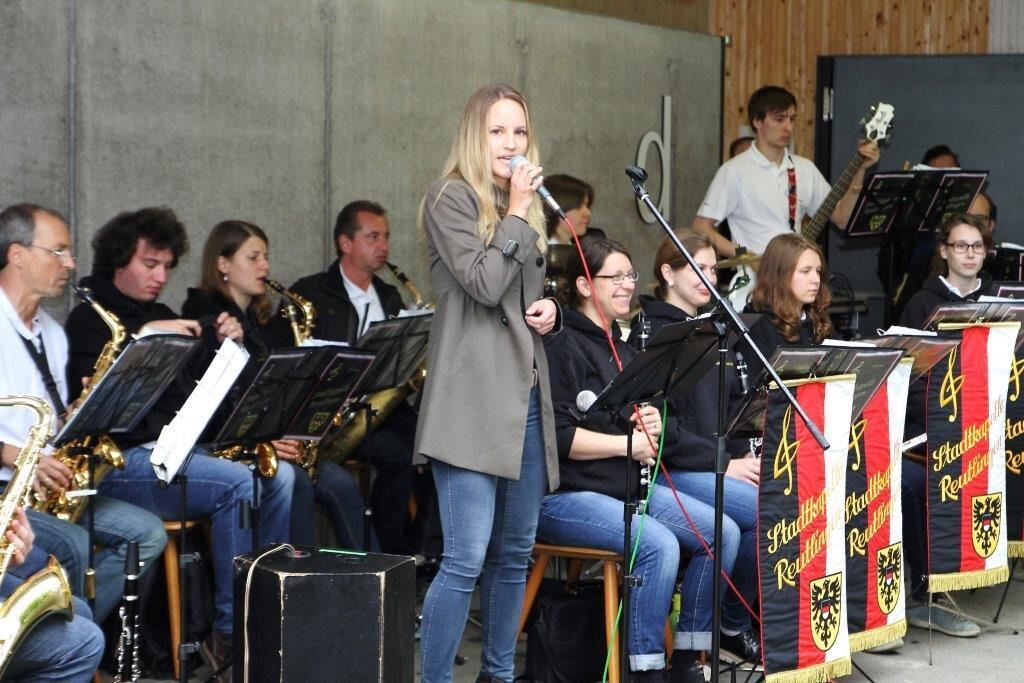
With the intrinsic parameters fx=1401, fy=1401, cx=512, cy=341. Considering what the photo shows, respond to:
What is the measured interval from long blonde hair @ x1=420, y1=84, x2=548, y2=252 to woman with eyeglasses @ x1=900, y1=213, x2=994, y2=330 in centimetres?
267

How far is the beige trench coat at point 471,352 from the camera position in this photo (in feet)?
11.5

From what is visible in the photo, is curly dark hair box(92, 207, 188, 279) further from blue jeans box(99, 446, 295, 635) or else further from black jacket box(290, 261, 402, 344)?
black jacket box(290, 261, 402, 344)

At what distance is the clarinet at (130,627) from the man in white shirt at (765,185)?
4.17 metres

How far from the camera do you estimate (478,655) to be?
4633 mm

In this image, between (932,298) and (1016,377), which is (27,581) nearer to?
(1016,377)

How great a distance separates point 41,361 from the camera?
406 cm

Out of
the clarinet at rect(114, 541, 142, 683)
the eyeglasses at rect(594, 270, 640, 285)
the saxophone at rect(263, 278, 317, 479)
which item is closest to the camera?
the clarinet at rect(114, 541, 142, 683)

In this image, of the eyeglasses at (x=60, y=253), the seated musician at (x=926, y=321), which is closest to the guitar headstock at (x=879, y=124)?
the seated musician at (x=926, y=321)

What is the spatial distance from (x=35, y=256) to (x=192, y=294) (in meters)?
1.06

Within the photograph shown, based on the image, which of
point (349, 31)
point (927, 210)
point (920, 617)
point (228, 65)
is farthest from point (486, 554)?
point (927, 210)

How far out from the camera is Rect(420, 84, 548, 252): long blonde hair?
3.56m

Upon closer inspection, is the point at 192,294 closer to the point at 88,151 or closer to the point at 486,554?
the point at 88,151

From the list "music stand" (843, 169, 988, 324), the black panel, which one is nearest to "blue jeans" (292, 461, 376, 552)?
"music stand" (843, 169, 988, 324)

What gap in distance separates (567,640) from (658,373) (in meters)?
1.05
